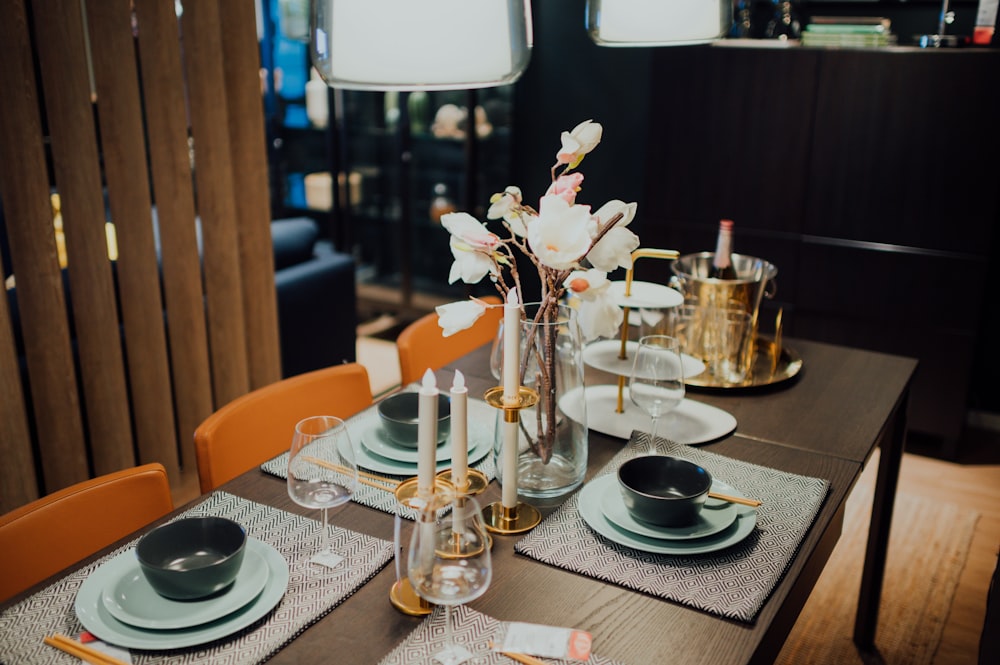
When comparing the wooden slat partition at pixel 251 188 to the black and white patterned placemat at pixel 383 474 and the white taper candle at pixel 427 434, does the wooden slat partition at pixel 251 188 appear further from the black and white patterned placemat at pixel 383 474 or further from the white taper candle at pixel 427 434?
the white taper candle at pixel 427 434

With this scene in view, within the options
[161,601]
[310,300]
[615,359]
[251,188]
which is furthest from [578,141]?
[310,300]

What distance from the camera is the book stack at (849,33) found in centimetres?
332

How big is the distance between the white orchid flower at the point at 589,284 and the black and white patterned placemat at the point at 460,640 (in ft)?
1.54

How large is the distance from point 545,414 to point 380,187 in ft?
11.8

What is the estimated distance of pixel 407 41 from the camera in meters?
1.06

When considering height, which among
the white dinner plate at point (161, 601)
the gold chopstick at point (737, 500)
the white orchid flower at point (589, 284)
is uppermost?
the white orchid flower at point (589, 284)

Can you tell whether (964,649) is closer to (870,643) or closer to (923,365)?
(870,643)

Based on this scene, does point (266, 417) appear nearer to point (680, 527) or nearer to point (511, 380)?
point (511, 380)

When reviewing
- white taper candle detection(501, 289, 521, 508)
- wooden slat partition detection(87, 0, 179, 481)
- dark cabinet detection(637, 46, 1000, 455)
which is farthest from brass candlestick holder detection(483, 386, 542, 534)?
dark cabinet detection(637, 46, 1000, 455)

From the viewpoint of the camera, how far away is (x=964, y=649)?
2.34 meters

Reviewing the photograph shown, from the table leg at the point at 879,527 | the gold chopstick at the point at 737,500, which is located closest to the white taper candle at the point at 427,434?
the gold chopstick at the point at 737,500

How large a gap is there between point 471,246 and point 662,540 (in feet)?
1.70

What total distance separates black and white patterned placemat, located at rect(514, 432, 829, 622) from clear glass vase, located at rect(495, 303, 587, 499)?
2.2 inches

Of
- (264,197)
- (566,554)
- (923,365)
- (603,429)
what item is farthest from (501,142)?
(566,554)
